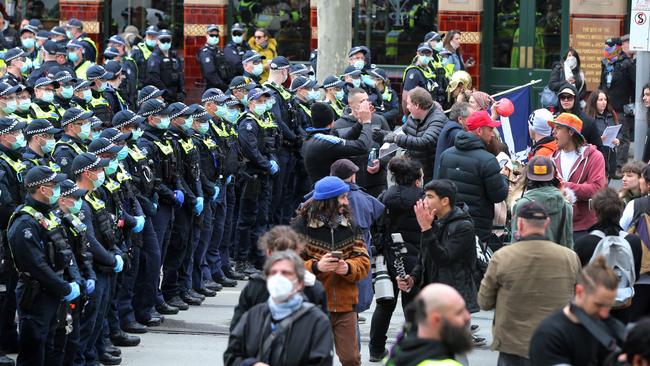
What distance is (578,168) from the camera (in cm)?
1119

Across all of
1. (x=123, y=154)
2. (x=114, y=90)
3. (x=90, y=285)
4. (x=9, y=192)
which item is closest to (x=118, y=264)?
(x=90, y=285)

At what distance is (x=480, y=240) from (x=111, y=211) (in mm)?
2990

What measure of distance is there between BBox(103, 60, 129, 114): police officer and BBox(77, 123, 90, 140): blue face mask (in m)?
3.82

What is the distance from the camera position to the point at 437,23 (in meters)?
23.7

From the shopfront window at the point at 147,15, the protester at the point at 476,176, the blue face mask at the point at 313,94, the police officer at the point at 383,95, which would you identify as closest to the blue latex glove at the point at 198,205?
the protester at the point at 476,176

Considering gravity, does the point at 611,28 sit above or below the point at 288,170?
above

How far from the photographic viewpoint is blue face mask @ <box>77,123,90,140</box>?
11789 mm

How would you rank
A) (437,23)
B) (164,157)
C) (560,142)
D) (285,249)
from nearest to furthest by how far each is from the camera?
(285,249), (560,142), (164,157), (437,23)

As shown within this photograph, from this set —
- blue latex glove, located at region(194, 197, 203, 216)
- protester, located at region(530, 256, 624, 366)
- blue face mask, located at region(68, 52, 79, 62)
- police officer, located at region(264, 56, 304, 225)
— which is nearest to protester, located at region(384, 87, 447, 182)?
blue latex glove, located at region(194, 197, 203, 216)

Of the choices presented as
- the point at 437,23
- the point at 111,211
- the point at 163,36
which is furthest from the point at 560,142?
the point at 437,23

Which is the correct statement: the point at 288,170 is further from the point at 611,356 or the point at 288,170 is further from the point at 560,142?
the point at 611,356

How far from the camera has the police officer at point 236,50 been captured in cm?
2197

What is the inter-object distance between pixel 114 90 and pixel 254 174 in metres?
2.88

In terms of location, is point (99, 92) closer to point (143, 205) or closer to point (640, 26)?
point (143, 205)
